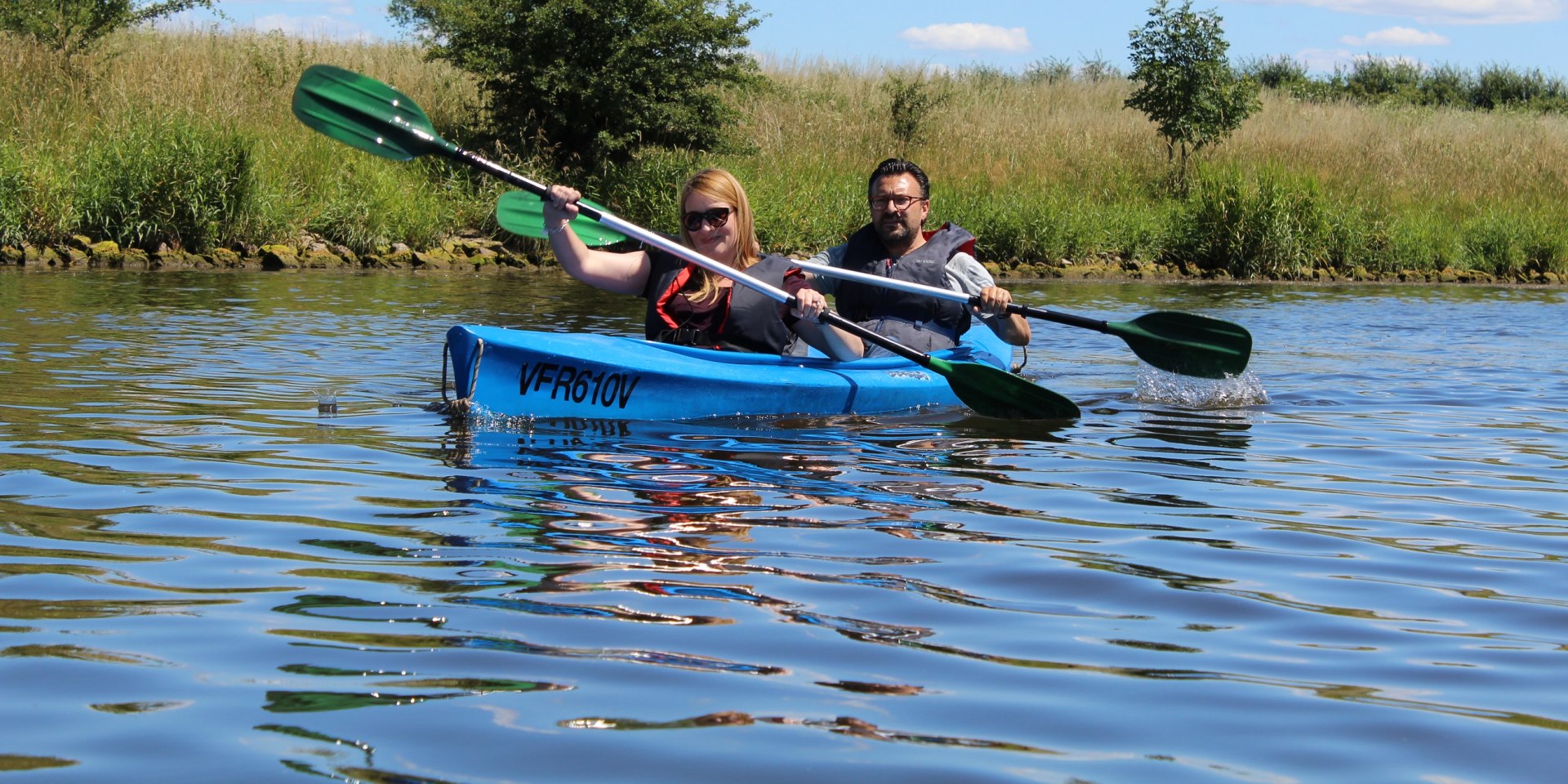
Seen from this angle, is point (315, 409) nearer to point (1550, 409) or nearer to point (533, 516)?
point (533, 516)

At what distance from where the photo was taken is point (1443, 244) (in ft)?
60.0

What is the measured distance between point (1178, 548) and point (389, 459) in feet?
7.93

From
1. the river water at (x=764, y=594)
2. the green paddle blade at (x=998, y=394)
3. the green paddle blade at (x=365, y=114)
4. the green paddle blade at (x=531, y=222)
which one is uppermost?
the green paddle blade at (x=365, y=114)

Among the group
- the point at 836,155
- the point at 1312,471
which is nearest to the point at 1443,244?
the point at 836,155

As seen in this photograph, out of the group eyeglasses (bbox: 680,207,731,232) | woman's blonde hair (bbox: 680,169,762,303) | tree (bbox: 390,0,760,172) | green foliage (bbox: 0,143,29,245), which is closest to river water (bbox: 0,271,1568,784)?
woman's blonde hair (bbox: 680,169,762,303)

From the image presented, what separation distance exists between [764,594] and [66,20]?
628 inches

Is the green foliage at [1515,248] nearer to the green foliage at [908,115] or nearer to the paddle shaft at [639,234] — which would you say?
the green foliage at [908,115]

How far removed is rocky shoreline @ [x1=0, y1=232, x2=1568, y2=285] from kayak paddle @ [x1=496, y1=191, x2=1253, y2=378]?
7095 millimetres

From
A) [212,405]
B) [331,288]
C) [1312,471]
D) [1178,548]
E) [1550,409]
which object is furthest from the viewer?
[331,288]

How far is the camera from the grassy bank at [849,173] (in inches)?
528

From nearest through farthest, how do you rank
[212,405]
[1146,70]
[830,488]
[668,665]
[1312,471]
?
[668,665]
[830,488]
[1312,471]
[212,405]
[1146,70]

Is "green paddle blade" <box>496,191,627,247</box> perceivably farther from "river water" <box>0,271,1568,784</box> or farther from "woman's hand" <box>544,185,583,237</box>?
"river water" <box>0,271,1568,784</box>

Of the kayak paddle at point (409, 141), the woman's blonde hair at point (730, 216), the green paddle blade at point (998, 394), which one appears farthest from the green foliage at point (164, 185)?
the green paddle blade at point (998, 394)

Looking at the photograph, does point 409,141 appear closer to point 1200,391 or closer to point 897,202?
point 897,202
